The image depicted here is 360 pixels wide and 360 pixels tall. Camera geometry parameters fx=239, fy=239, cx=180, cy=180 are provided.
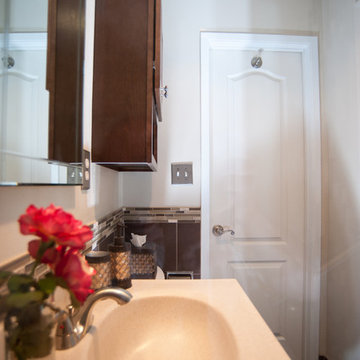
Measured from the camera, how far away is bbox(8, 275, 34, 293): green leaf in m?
0.25

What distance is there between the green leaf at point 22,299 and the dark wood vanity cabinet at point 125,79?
611 millimetres

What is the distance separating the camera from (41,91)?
47 cm

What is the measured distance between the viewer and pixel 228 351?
0.50 meters

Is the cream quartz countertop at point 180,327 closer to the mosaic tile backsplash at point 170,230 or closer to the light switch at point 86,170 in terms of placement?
the light switch at point 86,170

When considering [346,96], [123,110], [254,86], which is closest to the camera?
[123,110]

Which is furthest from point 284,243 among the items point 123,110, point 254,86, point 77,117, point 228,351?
point 77,117

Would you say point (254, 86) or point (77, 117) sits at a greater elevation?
point (254, 86)

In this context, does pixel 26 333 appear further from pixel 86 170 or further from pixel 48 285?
pixel 86 170

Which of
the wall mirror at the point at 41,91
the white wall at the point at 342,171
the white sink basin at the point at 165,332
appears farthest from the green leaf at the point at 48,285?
the white wall at the point at 342,171

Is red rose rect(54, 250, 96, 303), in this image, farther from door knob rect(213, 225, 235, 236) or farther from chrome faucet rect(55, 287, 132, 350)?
door knob rect(213, 225, 235, 236)

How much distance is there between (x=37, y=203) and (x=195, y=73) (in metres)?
1.26

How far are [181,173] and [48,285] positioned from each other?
3.98ft

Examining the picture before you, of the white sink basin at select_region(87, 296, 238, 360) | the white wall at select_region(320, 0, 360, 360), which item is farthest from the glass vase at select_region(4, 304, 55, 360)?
the white wall at select_region(320, 0, 360, 360)

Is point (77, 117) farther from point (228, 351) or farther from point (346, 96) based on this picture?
point (346, 96)
